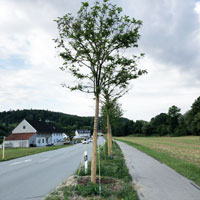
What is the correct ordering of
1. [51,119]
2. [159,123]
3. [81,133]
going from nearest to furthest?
[159,123]
[51,119]
[81,133]

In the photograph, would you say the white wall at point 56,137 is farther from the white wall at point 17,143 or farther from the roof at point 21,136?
the white wall at point 17,143

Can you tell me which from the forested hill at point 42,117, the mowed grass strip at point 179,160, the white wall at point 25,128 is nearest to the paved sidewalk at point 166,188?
the mowed grass strip at point 179,160

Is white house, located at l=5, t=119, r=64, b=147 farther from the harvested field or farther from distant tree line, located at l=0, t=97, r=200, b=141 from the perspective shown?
the harvested field

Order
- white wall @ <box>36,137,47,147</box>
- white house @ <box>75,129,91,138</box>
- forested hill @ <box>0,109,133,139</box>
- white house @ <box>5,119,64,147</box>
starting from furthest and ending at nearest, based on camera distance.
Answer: white house @ <box>75,129,91,138</box>, forested hill @ <box>0,109,133,139</box>, white wall @ <box>36,137,47,147</box>, white house @ <box>5,119,64,147</box>

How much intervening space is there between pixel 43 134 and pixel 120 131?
256ft

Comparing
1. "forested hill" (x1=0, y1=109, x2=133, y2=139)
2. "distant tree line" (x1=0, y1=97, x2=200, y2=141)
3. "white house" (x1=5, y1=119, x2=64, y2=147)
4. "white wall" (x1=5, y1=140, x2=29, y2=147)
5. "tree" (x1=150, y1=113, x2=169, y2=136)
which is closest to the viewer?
"white wall" (x1=5, y1=140, x2=29, y2=147)

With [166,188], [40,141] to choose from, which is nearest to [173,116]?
[40,141]

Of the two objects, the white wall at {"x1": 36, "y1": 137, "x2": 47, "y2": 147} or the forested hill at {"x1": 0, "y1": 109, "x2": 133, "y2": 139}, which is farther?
the forested hill at {"x1": 0, "y1": 109, "x2": 133, "y2": 139}

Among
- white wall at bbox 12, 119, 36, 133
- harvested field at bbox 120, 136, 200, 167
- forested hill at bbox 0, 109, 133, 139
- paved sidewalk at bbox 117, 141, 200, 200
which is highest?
forested hill at bbox 0, 109, 133, 139

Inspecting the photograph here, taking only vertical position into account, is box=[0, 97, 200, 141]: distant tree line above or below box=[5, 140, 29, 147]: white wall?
above

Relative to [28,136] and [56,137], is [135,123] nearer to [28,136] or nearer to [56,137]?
[56,137]

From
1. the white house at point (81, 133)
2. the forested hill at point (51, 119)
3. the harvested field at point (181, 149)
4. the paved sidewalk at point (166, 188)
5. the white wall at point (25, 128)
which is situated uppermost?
the forested hill at point (51, 119)

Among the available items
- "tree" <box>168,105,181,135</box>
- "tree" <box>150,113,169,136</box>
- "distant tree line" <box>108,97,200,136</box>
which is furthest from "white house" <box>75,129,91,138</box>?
"tree" <box>168,105,181,135</box>

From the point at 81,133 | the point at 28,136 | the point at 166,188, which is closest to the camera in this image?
the point at 166,188
